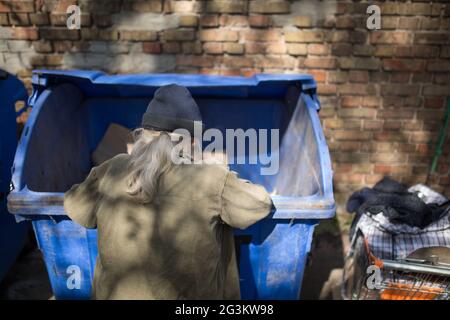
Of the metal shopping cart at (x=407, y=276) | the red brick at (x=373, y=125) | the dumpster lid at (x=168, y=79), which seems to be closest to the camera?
the metal shopping cart at (x=407, y=276)

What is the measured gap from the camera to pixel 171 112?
1.62 meters

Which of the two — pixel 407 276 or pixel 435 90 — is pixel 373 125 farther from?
pixel 407 276

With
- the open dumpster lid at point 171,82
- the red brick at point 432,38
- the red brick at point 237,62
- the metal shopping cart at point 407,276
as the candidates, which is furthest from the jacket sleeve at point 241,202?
the red brick at point 432,38

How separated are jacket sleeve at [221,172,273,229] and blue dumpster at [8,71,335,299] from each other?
0.73 feet

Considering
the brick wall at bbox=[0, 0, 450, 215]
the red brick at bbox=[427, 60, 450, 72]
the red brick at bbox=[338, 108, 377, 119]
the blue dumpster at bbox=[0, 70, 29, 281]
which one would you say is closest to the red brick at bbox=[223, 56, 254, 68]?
the brick wall at bbox=[0, 0, 450, 215]

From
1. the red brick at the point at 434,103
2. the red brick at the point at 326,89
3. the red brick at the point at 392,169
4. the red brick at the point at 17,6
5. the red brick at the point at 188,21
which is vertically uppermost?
the red brick at the point at 17,6

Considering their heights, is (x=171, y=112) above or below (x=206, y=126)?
above

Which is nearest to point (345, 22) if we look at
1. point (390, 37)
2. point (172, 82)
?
point (390, 37)

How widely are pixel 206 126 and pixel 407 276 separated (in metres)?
1.71

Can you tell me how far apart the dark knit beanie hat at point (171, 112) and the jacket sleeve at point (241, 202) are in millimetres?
297

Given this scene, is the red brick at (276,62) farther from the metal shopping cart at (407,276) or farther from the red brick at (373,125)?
the metal shopping cart at (407,276)

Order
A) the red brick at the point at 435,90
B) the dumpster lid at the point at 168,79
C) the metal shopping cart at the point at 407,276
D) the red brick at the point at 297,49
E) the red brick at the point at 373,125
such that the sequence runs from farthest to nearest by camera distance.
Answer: the red brick at the point at 373,125 → the red brick at the point at 435,90 → the red brick at the point at 297,49 → the dumpster lid at the point at 168,79 → the metal shopping cart at the point at 407,276

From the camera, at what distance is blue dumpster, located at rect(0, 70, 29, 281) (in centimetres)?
253

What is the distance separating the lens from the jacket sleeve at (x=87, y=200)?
1602 mm
